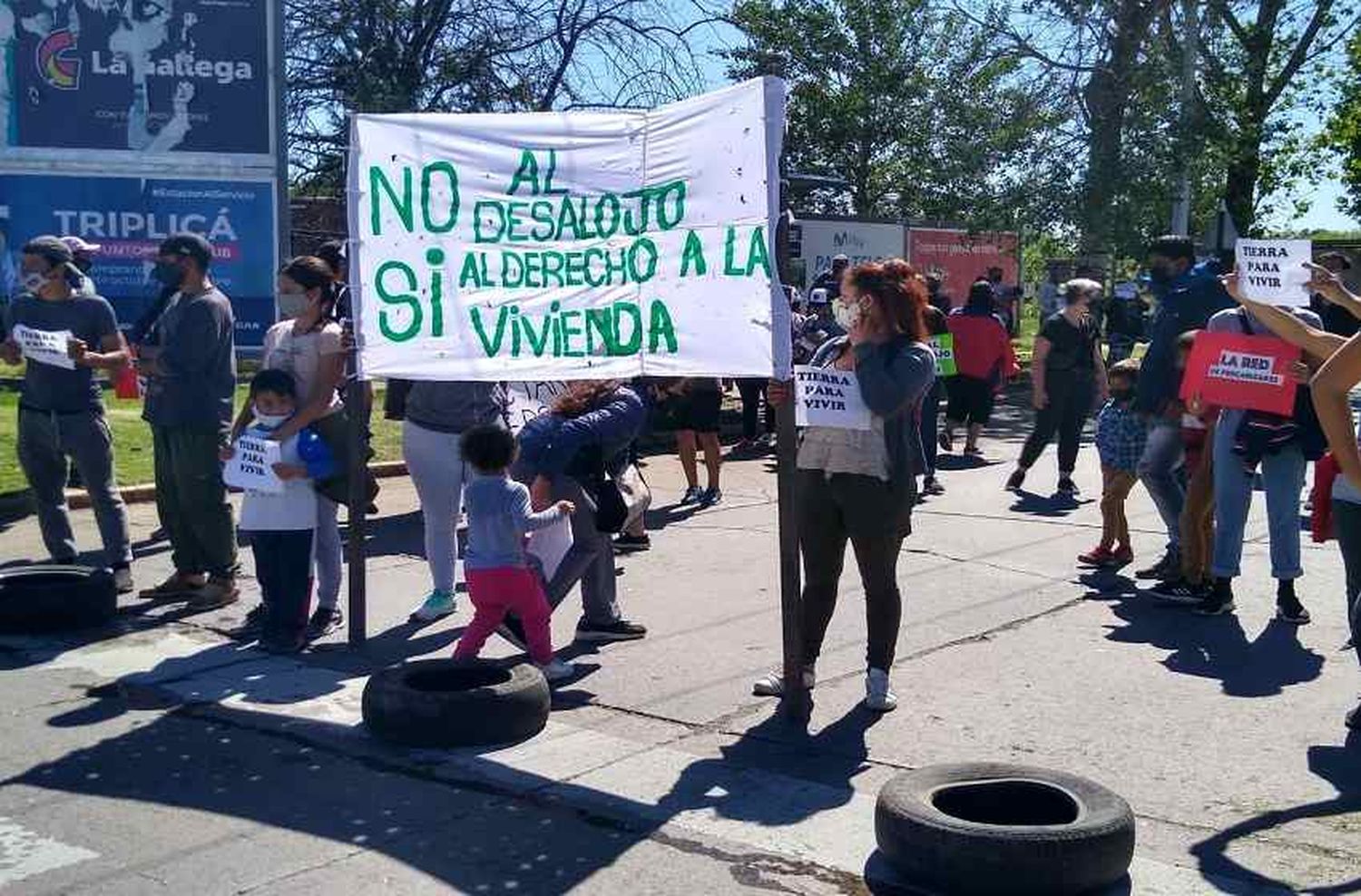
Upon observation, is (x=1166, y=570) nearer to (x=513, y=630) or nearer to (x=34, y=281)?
(x=513, y=630)

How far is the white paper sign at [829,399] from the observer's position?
6129 millimetres

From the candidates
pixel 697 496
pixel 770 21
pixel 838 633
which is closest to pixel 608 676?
pixel 838 633

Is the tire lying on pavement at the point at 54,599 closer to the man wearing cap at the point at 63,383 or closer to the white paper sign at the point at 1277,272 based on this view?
the man wearing cap at the point at 63,383

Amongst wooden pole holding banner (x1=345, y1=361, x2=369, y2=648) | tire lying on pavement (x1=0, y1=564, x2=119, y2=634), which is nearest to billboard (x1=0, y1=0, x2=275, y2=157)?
tire lying on pavement (x1=0, y1=564, x2=119, y2=634)

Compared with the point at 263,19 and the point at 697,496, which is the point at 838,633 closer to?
the point at 697,496

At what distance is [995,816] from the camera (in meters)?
5.07

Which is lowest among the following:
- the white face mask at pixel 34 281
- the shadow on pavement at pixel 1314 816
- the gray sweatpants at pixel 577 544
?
the shadow on pavement at pixel 1314 816

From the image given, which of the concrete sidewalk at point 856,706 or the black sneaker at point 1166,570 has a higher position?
the black sneaker at point 1166,570

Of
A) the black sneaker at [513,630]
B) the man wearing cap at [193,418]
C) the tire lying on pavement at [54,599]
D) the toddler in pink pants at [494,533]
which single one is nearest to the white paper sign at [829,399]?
the toddler in pink pants at [494,533]

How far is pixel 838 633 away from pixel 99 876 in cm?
405

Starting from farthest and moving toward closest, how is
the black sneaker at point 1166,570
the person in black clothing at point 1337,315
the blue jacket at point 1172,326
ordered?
1. the black sneaker at point 1166,570
2. the blue jacket at point 1172,326
3. the person in black clothing at point 1337,315

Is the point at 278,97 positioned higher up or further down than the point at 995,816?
higher up

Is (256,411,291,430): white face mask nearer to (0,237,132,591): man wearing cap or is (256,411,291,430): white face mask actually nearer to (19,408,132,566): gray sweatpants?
(0,237,132,591): man wearing cap

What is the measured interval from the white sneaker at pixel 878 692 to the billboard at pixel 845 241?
54.1 ft
